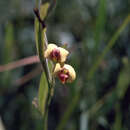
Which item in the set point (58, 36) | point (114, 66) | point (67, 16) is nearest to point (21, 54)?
point (58, 36)

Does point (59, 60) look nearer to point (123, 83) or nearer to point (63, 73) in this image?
point (63, 73)

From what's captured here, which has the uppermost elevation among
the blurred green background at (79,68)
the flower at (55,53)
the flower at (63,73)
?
the flower at (55,53)

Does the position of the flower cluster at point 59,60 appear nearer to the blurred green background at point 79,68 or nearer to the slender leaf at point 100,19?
the blurred green background at point 79,68

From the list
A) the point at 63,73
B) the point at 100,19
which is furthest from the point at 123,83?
the point at 63,73

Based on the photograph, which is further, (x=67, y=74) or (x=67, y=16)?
(x=67, y=16)

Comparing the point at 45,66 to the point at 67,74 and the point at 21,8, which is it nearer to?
the point at 67,74

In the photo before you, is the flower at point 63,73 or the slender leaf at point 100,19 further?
the slender leaf at point 100,19

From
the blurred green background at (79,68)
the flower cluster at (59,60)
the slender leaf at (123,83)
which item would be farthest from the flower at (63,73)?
the slender leaf at (123,83)

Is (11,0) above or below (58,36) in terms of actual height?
above

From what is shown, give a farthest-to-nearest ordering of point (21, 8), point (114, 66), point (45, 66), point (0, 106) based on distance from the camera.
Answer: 1. point (21, 8)
2. point (0, 106)
3. point (114, 66)
4. point (45, 66)

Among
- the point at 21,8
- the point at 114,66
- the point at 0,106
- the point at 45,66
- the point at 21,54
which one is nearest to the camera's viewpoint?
the point at 45,66
